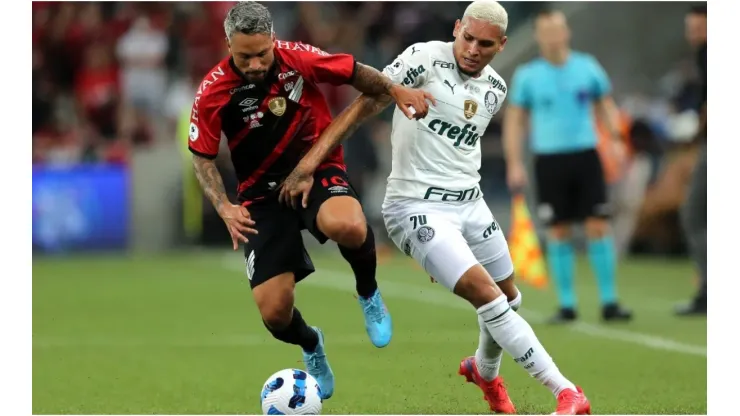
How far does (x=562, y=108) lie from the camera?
11797mm

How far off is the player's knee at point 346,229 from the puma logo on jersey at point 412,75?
0.81 meters

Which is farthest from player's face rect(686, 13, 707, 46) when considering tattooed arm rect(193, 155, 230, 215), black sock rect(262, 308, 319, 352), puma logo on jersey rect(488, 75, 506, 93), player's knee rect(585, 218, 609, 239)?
tattooed arm rect(193, 155, 230, 215)

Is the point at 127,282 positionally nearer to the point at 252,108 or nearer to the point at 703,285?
the point at 703,285

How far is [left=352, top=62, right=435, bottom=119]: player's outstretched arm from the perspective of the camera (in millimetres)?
6859

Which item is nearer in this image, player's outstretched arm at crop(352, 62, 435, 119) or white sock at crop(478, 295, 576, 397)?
white sock at crop(478, 295, 576, 397)

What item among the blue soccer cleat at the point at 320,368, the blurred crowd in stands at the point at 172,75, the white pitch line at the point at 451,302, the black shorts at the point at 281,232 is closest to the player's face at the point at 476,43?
the black shorts at the point at 281,232

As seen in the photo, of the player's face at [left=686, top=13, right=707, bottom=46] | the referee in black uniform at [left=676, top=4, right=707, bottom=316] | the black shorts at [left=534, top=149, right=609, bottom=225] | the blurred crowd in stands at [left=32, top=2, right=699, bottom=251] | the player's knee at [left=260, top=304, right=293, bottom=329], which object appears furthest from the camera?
the blurred crowd in stands at [left=32, top=2, right=699, bottom=251]

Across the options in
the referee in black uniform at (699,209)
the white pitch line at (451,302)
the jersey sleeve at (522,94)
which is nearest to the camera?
the white pitch line at (451,302)

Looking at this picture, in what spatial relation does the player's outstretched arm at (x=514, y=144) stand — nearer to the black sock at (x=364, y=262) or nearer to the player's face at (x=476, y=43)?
the black sock at (x=364, y=262)

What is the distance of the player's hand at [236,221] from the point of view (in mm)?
6961

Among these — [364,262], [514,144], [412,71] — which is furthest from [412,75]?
[514,144]

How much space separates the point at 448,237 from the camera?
6.95 meters

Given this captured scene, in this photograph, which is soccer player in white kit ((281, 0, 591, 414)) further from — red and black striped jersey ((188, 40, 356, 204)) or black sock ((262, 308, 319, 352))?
black sock ((262, 308, 319, 352))

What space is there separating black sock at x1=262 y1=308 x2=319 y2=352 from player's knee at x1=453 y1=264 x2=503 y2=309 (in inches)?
46.8
